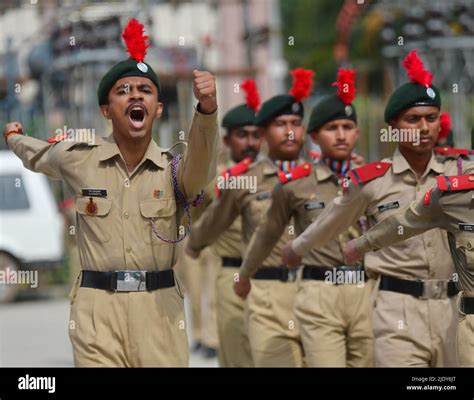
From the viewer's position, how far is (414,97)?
26.3ft

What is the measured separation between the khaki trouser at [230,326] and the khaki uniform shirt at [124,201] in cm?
315

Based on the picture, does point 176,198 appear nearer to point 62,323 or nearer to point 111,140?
point 111,140

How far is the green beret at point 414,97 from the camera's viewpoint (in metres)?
8.03

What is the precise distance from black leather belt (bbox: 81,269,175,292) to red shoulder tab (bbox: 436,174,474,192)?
148cm

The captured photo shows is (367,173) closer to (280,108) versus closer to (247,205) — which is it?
(280,108)

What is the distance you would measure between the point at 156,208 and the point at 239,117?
153 inches

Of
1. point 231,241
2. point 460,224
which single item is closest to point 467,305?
point 460,224

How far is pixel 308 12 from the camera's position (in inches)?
1874

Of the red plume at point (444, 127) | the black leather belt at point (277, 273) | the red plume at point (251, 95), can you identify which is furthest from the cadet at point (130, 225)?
the red plume at point (251, 95)

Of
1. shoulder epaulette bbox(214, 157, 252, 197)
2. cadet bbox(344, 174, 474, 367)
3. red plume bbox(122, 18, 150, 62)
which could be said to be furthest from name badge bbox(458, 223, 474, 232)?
shoulder epaulette bbox(214, 157, 252, 197)

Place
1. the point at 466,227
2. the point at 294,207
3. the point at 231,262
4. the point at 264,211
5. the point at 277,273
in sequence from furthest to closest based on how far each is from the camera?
the point at 231,262 → the point at 264,211 → the point at 277,273 → the point at 294,207 → the point at 466,227

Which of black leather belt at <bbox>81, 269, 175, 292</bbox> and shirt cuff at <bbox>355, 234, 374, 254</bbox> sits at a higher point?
shirt cuff at <bbox>355, 234, 374, 254</bbox>

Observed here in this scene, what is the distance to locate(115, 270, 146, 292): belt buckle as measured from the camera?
7109 millimetres

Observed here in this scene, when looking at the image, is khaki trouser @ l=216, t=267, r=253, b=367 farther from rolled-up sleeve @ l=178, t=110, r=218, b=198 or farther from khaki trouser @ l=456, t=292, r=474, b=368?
khaki trouser @ l=456, t=292, r=474, b=368
